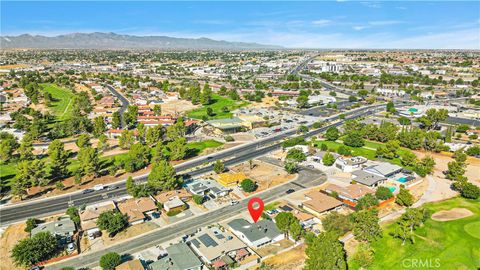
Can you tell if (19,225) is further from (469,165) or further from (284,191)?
(469,165)

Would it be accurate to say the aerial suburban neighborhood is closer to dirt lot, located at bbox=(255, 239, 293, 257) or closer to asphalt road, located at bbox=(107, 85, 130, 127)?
Answer: dirt lot, located at bbox=(255, 239, 293, 257)

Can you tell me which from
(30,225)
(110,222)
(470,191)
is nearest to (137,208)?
(110,222)

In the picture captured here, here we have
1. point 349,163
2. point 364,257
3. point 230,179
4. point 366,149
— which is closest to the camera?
point 364,257

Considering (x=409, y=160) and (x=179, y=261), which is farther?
(x=409, y=160)

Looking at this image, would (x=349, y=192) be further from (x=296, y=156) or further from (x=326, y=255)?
(x=326, y=255)

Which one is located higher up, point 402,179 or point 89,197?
point 402,179

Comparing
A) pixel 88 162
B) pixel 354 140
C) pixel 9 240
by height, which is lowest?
pixel 9 240

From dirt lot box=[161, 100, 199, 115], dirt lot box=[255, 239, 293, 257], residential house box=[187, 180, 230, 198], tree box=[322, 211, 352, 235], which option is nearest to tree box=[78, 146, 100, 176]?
residential house box=[187, 180, 230, 198]
